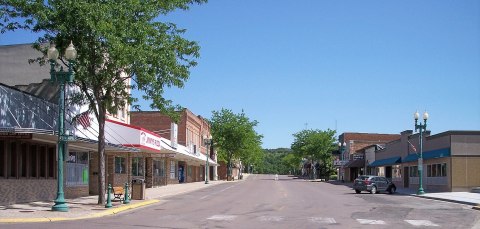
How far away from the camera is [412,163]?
5519cm

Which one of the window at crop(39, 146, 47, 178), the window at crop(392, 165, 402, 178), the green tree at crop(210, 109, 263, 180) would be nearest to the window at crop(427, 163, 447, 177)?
the window at crop(392, 165, 402, 178)

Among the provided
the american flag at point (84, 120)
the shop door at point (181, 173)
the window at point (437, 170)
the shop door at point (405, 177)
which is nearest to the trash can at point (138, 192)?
the american flag at point (84, 120)

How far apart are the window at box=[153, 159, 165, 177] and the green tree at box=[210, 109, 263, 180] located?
36203 millimetres

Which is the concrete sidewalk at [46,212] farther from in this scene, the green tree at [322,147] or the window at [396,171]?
the green tree at [322,147]

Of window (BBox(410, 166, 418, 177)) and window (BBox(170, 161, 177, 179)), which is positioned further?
window (BBox(170, 161, 177, 179))

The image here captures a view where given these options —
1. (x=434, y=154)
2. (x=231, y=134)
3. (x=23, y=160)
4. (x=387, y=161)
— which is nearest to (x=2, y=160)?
(x=23, y=160)

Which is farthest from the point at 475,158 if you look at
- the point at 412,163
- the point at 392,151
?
the point at 392,151

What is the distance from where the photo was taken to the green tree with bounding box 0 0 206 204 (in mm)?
21719

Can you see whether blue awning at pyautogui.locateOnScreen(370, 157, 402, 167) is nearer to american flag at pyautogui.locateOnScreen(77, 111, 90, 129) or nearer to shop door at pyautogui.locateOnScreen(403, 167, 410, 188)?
shop door at pyautogui.locateOnScreen(403, 167, 410, 188)

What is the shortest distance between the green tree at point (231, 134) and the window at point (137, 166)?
43996mm

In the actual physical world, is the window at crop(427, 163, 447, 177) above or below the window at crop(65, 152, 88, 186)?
below

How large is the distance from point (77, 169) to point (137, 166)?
59.2 ft

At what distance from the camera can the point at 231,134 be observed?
310 ft

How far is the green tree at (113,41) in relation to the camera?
21.7 meters
